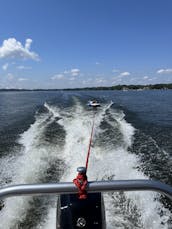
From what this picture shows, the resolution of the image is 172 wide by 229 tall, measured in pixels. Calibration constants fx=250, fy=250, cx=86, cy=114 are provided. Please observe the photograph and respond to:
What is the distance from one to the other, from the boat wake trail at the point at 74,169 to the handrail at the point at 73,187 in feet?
13.2

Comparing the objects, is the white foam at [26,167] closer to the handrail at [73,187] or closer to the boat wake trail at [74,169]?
the boat wake trail at [74,169]

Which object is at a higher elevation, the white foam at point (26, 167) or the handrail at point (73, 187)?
the handrail at point (73, 187)

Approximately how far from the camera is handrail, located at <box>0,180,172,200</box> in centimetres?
163

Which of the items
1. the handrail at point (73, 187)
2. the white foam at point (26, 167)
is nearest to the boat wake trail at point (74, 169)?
the white foam at point (26, 167)

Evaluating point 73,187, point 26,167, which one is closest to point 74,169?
point 26,167

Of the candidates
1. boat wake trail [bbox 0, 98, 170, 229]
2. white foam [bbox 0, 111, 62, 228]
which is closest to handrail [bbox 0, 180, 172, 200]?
boat wake trail [bbox 0, 98, 170, 229]

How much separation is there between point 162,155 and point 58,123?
8.34 metres

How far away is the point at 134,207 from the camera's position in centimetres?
607

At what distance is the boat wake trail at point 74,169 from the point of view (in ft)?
18.4

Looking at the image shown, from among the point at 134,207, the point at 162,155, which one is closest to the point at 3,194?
the point at 134,207

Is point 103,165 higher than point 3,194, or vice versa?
point 3,194

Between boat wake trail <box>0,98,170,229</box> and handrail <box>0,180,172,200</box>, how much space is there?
13.2ft

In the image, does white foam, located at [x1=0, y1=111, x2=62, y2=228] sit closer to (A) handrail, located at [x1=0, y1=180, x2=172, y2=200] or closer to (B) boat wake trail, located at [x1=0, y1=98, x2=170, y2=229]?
(B) boat wake trail, located at [x1=0, y1=98, x2=170, y2=229]

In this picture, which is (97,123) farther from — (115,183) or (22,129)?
(115,183)
